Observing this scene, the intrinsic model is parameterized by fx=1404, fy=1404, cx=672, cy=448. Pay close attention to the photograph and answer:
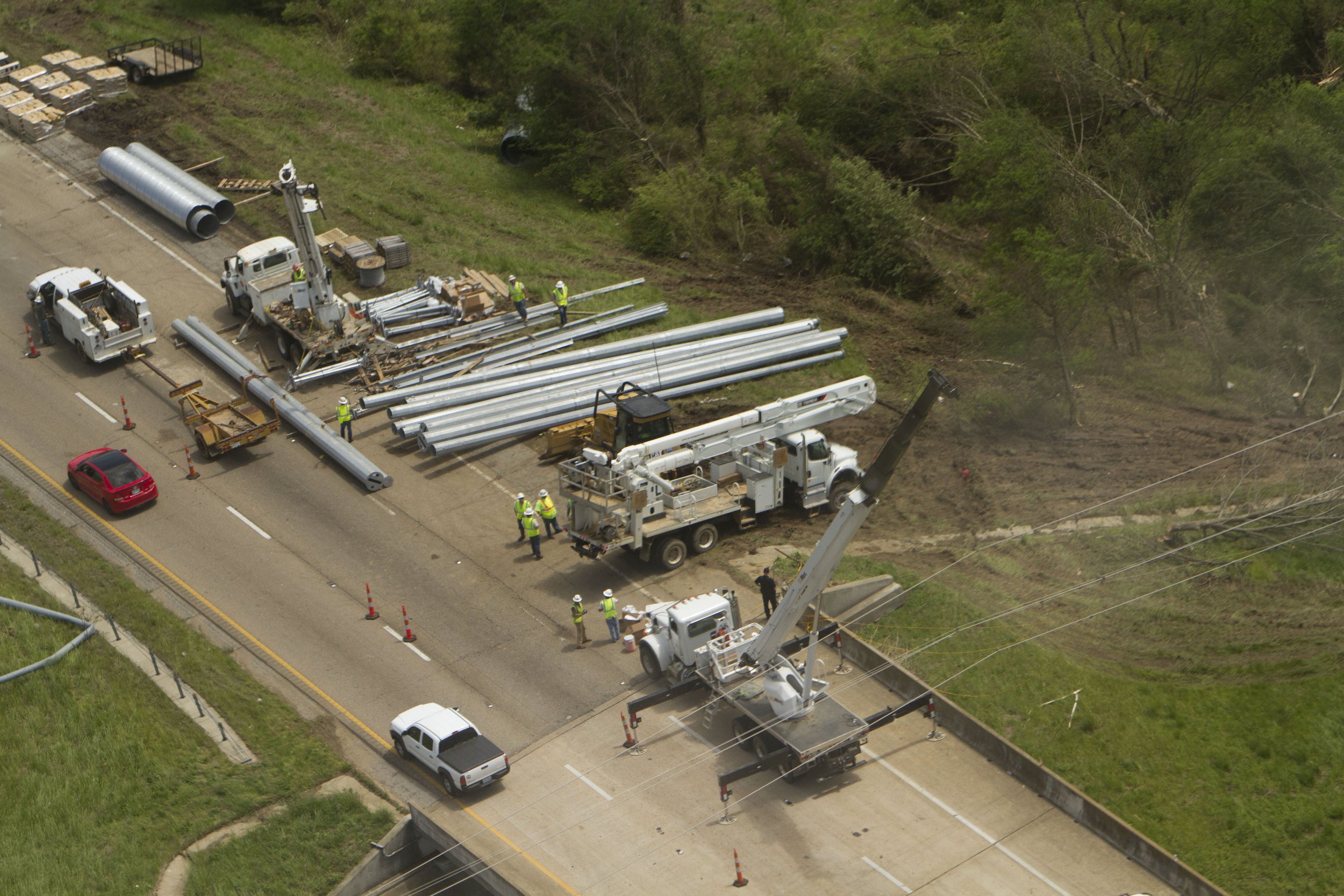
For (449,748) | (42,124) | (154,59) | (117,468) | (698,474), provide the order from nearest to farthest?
1. (449,748)
2. (698,474)
3. (117,468)
4. (42,124)
5. (154,59)

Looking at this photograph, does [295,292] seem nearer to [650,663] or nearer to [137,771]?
[137,771]

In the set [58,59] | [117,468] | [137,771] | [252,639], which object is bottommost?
[137,771]

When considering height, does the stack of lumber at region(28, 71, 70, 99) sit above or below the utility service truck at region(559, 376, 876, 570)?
above

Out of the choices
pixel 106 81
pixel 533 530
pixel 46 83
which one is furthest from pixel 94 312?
pixel 46 83

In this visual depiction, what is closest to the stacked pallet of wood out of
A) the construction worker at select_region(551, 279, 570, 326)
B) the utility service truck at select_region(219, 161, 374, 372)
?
the utility service truck at select_region(219, 161, 374, 372)

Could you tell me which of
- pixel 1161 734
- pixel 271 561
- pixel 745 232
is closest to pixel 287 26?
pixel 745 232

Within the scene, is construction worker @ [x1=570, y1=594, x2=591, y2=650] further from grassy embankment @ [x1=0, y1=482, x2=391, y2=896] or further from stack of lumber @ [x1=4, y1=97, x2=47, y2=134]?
stack of lumber @ [x1=4, y1=97, x2=47, y2=134]

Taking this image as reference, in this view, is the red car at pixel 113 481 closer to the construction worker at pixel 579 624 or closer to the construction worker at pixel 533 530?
the construction worker at pixel 533 530
